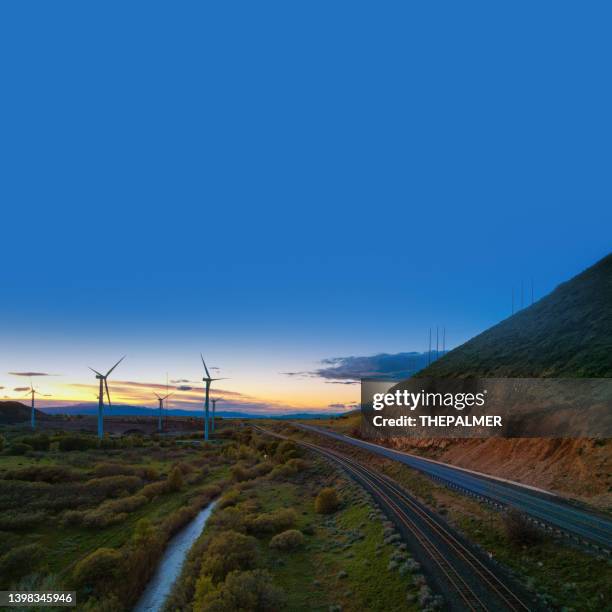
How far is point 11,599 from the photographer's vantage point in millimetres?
25844

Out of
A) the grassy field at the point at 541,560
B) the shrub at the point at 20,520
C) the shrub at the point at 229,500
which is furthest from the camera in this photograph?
the shrub at the point at 229,500

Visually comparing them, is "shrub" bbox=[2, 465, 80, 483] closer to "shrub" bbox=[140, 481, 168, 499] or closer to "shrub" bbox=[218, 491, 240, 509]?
"shrub" bbox=[140, 481, 168, 499]

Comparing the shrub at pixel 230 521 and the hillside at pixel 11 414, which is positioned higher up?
the shrub at pixel 230 521

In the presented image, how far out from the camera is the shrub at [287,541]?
33.9 metres

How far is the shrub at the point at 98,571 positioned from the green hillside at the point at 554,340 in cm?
5503

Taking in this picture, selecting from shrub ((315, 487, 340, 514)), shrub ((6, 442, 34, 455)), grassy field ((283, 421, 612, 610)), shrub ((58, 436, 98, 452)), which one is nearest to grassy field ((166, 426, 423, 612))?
shrub ((315, 487, 340, 514))

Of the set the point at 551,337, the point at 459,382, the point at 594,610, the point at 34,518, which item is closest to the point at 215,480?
the point at 34,518

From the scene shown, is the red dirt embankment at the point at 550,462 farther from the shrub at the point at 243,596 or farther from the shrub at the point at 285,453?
the shrub at the point at 285,453

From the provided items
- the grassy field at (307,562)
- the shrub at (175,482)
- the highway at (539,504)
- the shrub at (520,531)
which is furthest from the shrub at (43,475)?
the shrub at (520,531)

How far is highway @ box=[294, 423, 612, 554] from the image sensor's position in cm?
2723

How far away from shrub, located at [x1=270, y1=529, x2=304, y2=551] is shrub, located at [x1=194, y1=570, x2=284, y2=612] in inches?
426

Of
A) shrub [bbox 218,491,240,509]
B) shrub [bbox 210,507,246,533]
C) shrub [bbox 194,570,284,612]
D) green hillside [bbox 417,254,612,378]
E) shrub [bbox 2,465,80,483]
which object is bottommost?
shrub [bbox 218,491,240,509]

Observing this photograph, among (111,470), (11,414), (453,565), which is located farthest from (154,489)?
(11,414)

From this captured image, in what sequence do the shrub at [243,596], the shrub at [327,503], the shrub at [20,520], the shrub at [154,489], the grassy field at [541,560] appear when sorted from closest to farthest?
the grassy field at [541,560], the shrub at [243,596], the shrub at [20,520], the shrub at [327,503], the shrub at [154,489]
